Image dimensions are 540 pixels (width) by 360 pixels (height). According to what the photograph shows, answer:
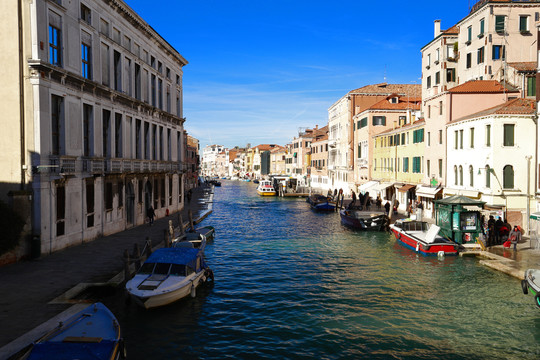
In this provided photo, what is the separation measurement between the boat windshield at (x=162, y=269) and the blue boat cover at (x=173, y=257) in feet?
0.38

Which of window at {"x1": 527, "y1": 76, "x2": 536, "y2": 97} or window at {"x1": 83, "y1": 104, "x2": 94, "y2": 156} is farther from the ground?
window at {"x1": 527, "y1": 76, "x2": 536, "y2": 97}

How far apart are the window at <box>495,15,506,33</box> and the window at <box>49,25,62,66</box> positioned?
33.6 m

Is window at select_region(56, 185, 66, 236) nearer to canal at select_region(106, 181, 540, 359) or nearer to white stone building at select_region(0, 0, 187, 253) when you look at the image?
white stone building at select_region(0, 0, 187, 253)

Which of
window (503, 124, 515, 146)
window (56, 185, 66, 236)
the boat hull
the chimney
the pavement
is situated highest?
the chimney

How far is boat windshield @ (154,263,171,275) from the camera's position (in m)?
16.9

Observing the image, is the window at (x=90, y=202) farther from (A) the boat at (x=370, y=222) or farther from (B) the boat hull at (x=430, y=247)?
(A) the boat at (x=370, y=222)

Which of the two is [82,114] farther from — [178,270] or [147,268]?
[178,270]

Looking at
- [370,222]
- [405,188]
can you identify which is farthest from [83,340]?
[405,188]

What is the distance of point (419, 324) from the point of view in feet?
49.6

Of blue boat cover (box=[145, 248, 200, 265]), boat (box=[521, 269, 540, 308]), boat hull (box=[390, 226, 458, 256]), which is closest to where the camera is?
boat (box=[521, 269, 540, 308])

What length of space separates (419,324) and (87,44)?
21.3 m

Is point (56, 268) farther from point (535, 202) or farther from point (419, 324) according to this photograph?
point (535, 202)

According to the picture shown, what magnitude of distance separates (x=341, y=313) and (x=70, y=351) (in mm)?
9358

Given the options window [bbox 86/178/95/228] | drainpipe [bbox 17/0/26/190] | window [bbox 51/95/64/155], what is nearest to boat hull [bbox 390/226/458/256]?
window [bbox 86/178/95/228]
